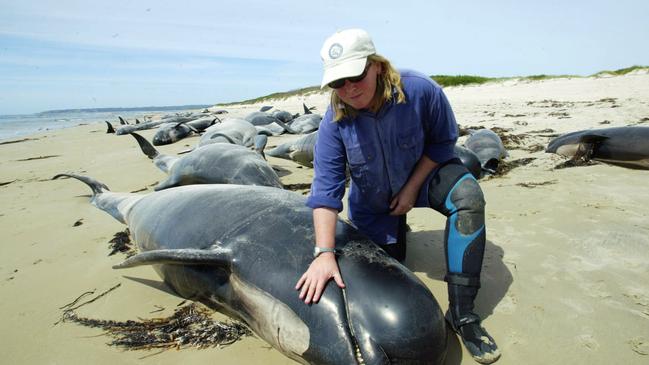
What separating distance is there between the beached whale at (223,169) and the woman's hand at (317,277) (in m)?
2.50

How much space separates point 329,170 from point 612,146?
5.14 meters

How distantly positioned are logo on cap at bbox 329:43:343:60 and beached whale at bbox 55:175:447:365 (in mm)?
925

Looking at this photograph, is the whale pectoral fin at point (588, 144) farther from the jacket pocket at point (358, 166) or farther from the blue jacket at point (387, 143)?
the jacket pocket at point (358, 166)

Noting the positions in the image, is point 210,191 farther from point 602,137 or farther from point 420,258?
point 602,137

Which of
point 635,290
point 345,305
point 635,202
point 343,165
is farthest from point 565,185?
point 345,305

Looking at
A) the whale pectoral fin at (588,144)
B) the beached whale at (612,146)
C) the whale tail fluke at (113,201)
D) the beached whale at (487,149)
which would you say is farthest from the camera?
the whale pectoral fin at (588,144)

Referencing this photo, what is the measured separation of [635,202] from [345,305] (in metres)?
3.44

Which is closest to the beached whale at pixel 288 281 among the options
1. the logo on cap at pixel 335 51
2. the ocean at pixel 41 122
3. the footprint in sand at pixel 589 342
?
the footprint in sand at pixel 589 342

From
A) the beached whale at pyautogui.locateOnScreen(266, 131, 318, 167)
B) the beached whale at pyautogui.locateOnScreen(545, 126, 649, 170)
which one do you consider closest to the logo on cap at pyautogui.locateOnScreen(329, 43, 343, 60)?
the beached whale at pyautogui.locateOnScreen(266, 131, 318, 167)

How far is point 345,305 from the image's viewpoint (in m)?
1.84

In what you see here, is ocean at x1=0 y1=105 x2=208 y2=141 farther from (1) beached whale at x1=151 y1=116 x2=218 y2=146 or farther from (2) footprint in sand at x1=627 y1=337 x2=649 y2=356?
(2) footprint in sand at x1=627 y1=337 x2=649 y2=356

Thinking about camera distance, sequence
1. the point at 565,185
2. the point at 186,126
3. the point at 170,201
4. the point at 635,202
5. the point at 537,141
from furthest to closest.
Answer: the point at 186,126 → the point at 537,141 → the point at 565,185 → the point at 635,202 → the point at 170,201

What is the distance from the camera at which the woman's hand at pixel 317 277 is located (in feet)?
6.18

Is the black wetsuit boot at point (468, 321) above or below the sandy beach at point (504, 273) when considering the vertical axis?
above
